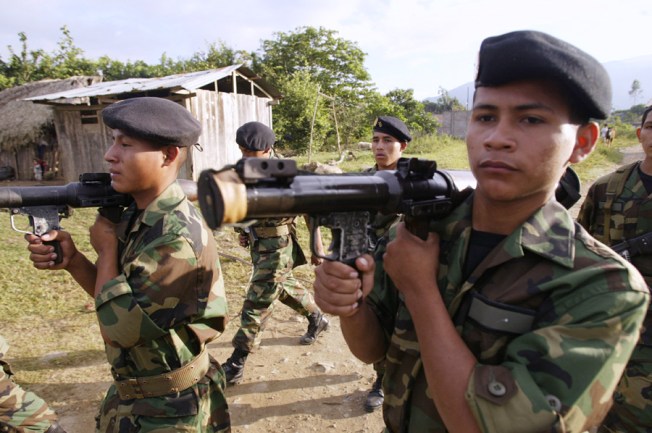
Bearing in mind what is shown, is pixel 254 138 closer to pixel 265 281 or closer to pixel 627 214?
pixel 265 281

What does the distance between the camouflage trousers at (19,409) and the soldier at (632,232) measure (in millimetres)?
3690

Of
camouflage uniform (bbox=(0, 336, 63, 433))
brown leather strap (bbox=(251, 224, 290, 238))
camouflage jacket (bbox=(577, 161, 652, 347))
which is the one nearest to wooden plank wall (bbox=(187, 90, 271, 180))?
brown leather strap (bbox=(251, 224, 290, 238))

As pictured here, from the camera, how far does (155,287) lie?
1.87m

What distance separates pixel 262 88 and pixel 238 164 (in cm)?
1394

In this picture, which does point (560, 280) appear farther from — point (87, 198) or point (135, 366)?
point (87, 198)

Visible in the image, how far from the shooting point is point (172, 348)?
80.3 inches

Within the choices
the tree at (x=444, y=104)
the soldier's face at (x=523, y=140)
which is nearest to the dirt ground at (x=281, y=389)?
the soldier's face at (x=523, y=140)

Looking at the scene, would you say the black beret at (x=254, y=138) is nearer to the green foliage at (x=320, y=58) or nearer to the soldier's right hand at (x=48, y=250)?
the soldier's right hand at (x=48, y=250)

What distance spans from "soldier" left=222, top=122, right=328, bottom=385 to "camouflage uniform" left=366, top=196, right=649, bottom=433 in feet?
8.83

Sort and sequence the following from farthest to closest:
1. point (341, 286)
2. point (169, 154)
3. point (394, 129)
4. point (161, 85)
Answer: point (161, 85), point (394, 129), point (169, 154), point (341, 286)

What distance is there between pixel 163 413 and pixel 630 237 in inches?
126

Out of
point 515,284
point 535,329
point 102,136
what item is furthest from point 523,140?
point 102,136

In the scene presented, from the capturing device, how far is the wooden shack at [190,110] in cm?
1158

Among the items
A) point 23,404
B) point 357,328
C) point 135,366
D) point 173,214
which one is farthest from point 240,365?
point 357,328
